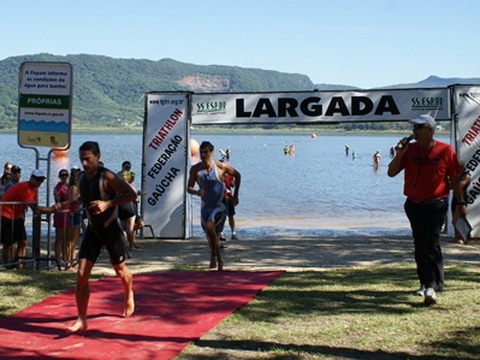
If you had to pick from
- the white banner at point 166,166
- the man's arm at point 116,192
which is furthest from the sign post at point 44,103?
the white banner at point 166,166

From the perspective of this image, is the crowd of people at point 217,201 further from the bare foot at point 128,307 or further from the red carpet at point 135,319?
the red carpet at point 135,319

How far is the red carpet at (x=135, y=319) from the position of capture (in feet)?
20.9

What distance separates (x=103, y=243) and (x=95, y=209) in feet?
1.56

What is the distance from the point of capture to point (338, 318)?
7.42 meters

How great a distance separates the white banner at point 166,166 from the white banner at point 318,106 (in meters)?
0.45

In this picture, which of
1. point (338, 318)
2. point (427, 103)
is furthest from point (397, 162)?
point (427, 103)

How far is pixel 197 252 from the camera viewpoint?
14109 millimetres

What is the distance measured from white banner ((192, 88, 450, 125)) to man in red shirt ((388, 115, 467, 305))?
8752 mm

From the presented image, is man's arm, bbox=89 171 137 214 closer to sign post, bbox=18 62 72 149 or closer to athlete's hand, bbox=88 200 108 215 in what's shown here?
athlete's hand, bbox=88 200 108 215

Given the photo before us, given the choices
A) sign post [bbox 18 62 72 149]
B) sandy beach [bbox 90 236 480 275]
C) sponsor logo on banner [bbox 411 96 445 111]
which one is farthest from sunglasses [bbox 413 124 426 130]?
sponsor logo on banner [bbox 411 96 445 111]

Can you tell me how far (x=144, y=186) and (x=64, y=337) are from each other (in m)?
10.5

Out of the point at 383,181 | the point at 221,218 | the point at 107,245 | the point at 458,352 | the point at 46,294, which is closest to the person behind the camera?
the point at 458,352

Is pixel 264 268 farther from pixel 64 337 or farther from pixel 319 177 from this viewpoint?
pixel 319 177

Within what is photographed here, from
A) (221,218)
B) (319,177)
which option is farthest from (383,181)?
(221,218)
